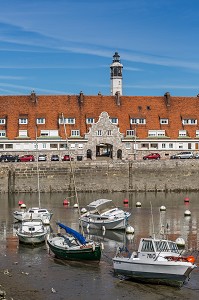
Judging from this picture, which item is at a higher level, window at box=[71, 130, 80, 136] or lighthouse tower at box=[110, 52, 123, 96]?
lighthouse tower at box=[110, 52, 123, 96]

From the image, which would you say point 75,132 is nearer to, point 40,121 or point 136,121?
point 40,121

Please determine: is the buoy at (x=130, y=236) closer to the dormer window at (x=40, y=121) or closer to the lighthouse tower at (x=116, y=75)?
the dormer window at (x=40, y=121)

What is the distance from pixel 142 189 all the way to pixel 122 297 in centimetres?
5027

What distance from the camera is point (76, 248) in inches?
Answer: 1319

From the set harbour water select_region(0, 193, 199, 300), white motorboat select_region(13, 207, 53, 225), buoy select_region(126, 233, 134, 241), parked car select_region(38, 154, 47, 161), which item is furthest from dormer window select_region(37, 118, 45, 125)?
buoy select_region(126, 233, 134, 241)

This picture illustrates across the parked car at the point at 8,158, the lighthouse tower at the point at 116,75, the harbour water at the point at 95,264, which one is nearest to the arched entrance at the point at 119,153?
the parked car at the point at 8,158

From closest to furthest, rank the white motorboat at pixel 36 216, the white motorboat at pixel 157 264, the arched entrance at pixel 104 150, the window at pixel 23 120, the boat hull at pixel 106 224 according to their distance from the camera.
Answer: the white motorboat at pixel 157 264 < the boat hull at pixel 106 224 < the white motorboat at pixel 36 216 < the arched entrance at pixel 104 150 < the window at pixel 23 120

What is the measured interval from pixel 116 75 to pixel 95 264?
83.8 m

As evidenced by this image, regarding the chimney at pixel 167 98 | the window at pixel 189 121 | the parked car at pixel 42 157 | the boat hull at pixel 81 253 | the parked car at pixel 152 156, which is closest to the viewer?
the boat hull at pixel 81 253

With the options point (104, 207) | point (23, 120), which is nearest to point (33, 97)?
point (23, 120)

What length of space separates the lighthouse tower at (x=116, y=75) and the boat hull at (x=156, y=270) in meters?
85.4

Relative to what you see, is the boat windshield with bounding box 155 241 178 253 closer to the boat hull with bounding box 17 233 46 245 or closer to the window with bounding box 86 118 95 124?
the boat hull with bounding box 17 233 46 245

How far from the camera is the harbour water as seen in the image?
28.0 meters

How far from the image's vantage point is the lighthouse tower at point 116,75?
374ft
